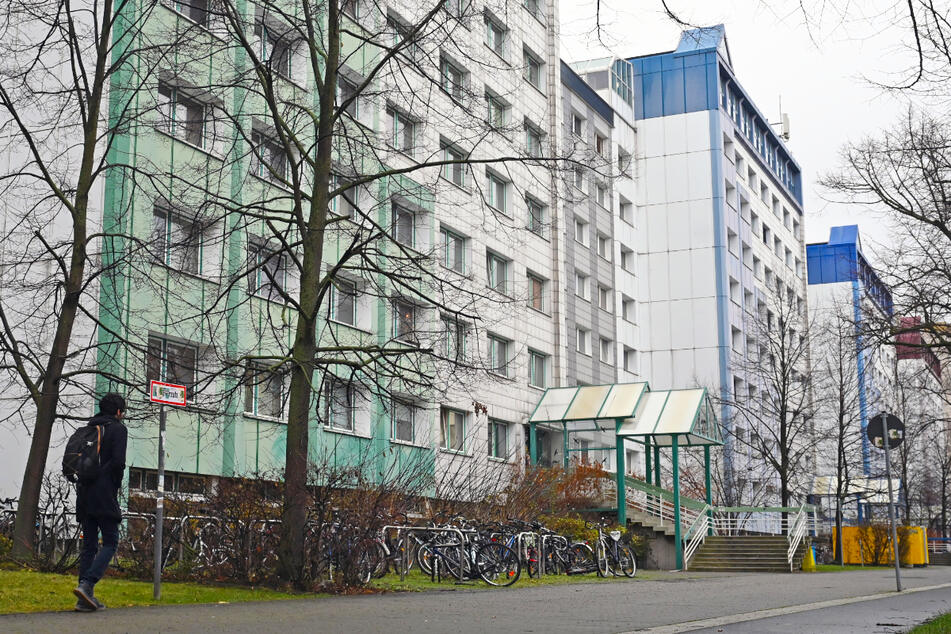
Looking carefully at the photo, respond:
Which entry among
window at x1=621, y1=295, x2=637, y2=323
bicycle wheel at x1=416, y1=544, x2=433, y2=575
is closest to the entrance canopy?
bicycle wheel at x1=416, y1=544, x2=433, y2=575

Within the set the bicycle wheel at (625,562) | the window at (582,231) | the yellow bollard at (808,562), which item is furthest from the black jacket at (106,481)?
the window at (582,231)

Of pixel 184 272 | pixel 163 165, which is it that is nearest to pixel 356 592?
pixel 184 272

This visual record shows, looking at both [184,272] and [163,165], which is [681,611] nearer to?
[184,272]

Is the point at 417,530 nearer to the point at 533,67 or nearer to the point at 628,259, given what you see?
the point at 533,67

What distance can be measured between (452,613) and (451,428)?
82.2ft

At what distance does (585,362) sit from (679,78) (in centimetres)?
2253

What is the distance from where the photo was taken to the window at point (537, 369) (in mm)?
42438

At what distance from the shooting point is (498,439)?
130ft

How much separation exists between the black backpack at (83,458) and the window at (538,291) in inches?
1261

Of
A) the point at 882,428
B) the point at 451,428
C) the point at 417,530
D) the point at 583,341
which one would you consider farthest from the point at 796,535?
the point at 583,341

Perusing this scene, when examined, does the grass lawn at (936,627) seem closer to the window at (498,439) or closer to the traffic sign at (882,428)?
the traffic sign at (882,428)

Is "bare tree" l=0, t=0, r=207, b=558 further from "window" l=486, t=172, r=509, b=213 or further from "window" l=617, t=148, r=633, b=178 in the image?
"window" l=486, t=172, r=509, b=213

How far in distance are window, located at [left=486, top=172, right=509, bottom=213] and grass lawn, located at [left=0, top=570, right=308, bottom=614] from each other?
28.9 m

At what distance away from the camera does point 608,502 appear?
34.3 m
